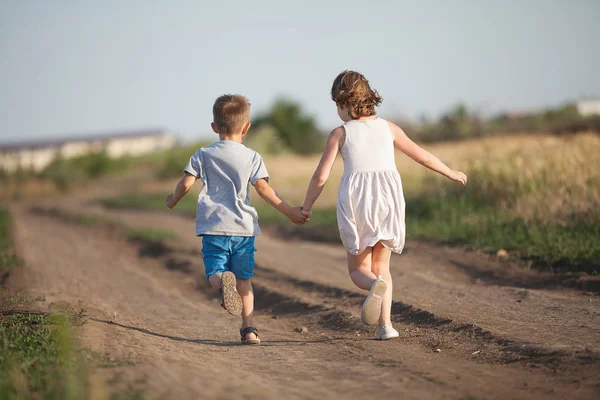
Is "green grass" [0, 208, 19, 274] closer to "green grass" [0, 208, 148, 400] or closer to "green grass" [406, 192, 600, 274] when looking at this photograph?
"green grass" [0, 208, 148, 400]

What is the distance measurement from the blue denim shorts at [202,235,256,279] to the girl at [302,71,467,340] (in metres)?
0.69

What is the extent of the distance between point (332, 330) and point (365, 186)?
4.93ft

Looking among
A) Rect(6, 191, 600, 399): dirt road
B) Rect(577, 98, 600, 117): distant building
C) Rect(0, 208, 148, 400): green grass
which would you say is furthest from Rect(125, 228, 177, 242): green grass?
Rect(577, 98, 600, 117): distant building

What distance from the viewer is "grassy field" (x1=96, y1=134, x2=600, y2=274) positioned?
7965mm

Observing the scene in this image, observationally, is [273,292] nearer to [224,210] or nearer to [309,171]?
[224,210]

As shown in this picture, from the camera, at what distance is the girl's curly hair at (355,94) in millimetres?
4941

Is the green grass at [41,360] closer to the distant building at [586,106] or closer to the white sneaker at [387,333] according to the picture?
the white sneaker at [387,333]

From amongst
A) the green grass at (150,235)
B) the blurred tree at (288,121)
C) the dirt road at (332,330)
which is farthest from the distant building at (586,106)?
the blurred tree at (288,121)

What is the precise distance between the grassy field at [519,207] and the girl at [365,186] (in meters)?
3.22

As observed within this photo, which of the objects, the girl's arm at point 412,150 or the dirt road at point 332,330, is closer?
the dirt road at point 332,330

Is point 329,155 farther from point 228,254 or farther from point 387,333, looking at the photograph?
point 387,333

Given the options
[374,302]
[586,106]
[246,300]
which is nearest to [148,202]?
[246,300]

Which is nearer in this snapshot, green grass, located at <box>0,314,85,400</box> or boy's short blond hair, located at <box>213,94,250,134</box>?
green grass, located at <box>0,314,85,400</box>

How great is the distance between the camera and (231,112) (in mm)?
5078
